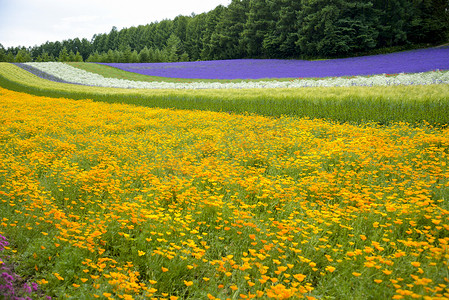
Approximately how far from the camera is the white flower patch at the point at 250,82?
15.8m

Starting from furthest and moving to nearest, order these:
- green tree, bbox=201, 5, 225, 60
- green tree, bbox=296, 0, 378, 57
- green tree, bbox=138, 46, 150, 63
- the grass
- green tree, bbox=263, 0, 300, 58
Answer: green tree, bbox=201, 5, 225, 60 < green tree, bbox=138, 46, 150, 63 < green tree, bbox=263, 0, 300, 58 < green tree, bbox=296, 0, 378, 57 < the grass

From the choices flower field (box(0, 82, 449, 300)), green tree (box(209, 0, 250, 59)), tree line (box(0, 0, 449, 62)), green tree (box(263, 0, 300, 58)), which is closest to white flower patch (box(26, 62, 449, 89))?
flower field (box(0, 82, 449, 300))

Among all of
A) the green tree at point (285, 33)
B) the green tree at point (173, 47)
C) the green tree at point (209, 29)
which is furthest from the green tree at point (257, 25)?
the green tree at point (173, 47)

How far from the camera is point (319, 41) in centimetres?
3772

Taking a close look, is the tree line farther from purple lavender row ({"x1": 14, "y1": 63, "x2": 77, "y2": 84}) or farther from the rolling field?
the rolling field

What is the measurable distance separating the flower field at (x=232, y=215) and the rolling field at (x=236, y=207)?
0.03m

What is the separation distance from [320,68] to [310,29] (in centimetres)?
1304

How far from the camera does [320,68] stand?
→ 28047 millimetres

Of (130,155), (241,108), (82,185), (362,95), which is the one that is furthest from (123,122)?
(362,95)

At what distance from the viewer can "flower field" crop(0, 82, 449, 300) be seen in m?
2.95

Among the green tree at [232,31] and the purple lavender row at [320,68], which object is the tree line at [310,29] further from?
the purple lavender row at [320,68]

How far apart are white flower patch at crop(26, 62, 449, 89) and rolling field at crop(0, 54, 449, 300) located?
204 inches

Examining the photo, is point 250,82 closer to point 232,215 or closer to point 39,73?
point 232,215

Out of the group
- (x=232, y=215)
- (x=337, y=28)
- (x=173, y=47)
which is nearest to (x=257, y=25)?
(x=337, y=28)
